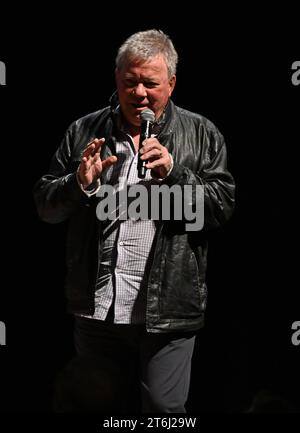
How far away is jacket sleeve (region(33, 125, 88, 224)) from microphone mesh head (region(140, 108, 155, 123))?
0.91 ft

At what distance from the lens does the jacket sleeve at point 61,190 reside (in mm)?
2639

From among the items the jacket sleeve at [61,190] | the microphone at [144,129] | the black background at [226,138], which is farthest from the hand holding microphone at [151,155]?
the black background at [226,138]

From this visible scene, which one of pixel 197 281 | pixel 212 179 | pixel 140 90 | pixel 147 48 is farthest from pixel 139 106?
pixel 197 281

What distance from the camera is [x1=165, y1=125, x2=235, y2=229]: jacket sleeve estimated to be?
265cm

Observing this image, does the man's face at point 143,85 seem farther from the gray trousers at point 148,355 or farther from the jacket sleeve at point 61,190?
the gray trousers at point 148,355

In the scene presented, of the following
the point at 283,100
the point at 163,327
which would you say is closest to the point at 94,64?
the point at 283,100

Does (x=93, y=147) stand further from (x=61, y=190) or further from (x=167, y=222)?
(x=167, y=222)

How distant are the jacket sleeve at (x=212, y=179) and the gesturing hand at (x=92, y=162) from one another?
0.20m

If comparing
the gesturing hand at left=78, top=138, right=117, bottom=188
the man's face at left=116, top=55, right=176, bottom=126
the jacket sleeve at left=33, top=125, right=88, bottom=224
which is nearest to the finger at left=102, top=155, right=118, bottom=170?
the gesturing hand at left=78, top=138, right=117, bottom=188

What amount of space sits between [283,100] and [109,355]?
4.13ft

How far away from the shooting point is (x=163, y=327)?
2.68 metres

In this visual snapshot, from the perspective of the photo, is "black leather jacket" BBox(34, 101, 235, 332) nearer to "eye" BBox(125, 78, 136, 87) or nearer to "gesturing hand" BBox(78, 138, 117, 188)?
"gesturing hand" BBox(78, 138, 117, 188)

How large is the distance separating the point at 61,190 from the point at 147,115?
354 mm

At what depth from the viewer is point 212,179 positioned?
9.11 ft
